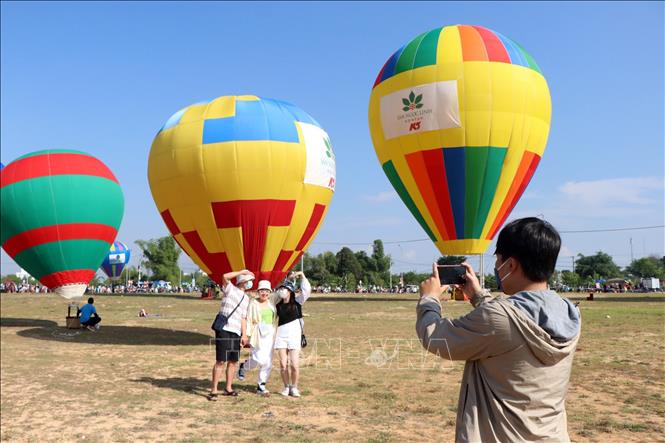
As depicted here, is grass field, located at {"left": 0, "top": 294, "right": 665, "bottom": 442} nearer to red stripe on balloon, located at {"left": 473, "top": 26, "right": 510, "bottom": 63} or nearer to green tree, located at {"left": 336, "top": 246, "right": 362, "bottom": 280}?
red stripe on balloon, located at {"left": 473, "top": 26, "right": 510, "bottom": 63}

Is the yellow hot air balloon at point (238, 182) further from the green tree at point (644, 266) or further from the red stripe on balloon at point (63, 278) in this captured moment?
the green tree at point (644, 266)

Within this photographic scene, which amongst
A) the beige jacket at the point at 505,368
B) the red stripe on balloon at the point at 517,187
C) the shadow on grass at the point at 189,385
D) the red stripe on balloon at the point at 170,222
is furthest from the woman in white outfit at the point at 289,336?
the red stripe on balloon at the point at 517,187

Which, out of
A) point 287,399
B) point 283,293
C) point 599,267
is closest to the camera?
point 287,399

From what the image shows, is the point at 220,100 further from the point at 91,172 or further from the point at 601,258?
the point at 601,258

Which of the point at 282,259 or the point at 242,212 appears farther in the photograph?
the point at 282,259

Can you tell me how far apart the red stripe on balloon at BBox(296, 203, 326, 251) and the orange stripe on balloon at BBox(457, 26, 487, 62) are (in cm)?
864

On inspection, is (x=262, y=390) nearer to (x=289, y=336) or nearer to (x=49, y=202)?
(x=289, y=336)

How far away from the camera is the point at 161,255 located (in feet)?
270

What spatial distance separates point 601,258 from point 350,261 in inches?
1775

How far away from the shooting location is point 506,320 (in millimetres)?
2322

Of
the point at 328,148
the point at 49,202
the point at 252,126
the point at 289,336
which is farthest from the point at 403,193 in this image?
the point at 289,336

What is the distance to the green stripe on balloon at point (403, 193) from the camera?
2177cm

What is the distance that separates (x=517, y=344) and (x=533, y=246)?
0.44 meters

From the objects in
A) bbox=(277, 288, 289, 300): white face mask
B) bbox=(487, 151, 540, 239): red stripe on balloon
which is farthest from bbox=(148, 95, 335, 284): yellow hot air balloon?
bbox=(487, 151, 540, 239): red stripe on balloon
